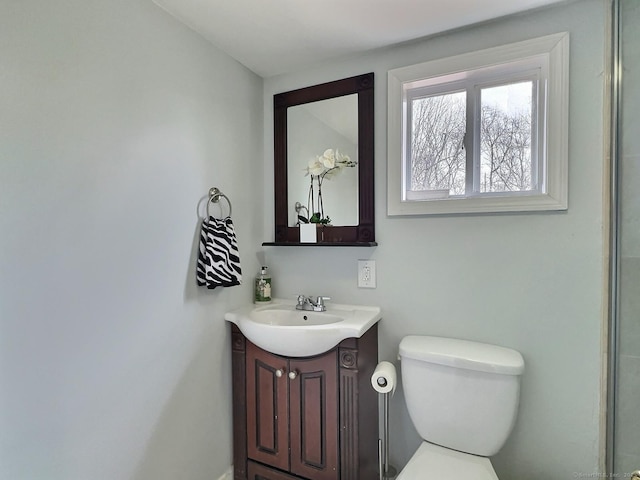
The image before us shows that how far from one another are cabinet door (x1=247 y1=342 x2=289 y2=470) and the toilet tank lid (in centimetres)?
57

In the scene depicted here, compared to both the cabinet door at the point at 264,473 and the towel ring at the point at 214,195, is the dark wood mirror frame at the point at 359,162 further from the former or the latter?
the cabinet door at the point at 264,473

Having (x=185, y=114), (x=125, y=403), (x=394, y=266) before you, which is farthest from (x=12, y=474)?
(x=394, y=266)

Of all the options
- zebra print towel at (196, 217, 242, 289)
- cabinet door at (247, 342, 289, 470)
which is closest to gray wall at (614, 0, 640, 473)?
cabinet door at (247, 342, 289, 470)

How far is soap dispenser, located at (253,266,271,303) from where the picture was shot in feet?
5.98

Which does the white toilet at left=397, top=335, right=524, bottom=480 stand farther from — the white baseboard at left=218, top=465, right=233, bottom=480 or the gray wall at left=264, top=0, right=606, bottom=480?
the white baseboard at left=218, top=465, right=233, bottom=480

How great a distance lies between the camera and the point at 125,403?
3.82 feet

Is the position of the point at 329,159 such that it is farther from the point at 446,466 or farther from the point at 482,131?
the point at 446,466

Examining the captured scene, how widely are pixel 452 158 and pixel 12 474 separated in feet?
6.24

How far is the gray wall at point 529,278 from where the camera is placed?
1.28 m

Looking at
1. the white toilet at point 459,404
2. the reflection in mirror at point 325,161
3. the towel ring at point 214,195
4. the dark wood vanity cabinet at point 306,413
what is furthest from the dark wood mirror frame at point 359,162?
the white toilet at point 459,404

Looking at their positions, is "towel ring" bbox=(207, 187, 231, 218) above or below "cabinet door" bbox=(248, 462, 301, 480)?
above

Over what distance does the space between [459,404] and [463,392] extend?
51mm

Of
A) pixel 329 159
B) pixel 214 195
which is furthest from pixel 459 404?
pixel 214 195

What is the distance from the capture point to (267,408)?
1.54 meters
